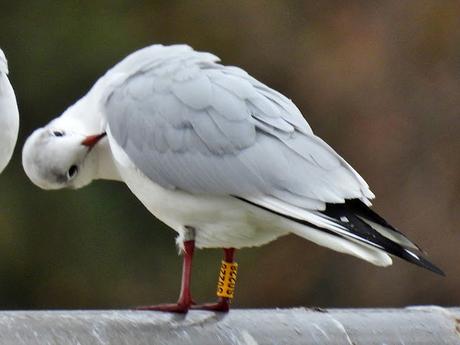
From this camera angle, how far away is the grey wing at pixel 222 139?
144 inches

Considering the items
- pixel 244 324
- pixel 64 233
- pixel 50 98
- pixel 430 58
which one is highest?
pixel 244 324

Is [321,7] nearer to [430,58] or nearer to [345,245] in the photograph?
[430,58]

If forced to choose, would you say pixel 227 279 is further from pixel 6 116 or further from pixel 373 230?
pixel 6 116

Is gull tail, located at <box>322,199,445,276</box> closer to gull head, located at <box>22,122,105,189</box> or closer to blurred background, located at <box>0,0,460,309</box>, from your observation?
gull head, located at <box>22,122,105,189</box>

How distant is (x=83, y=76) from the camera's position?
30.8 ft

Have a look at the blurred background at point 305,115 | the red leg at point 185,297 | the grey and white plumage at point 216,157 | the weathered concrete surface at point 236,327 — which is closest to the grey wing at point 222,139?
the grey and white plumage at point 216,157

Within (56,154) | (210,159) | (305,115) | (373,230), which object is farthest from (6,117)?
(305,115)

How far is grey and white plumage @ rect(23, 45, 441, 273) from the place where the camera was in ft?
11.9

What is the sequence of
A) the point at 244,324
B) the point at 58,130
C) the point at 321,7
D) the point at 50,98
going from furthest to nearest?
the point at 321,7
the point at 50,98
the point at 58,130
the point at 244,324

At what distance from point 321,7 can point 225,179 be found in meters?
6.58

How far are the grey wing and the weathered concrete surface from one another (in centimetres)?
27

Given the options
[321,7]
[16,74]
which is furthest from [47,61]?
[321,7]

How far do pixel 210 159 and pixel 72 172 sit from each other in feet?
1.25

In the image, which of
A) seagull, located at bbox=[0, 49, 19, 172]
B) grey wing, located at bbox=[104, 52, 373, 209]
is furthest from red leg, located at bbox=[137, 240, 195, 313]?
seagull, located at bbox=[0, 49, 19, 172]
